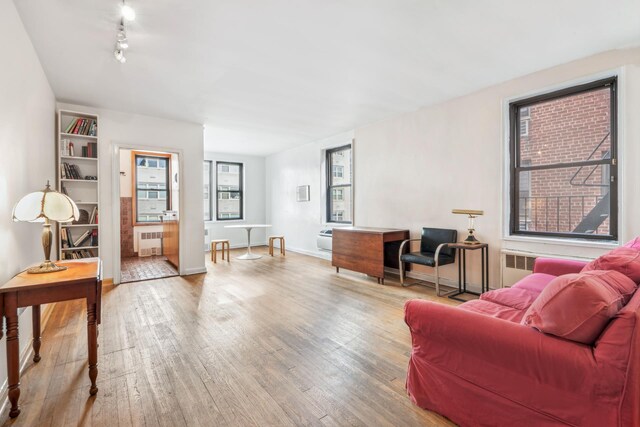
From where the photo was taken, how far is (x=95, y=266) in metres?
2.25

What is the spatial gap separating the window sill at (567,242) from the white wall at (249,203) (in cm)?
619

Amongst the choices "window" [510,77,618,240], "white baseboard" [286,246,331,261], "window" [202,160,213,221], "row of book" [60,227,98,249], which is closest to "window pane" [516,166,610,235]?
"window" [510,77,618,240]

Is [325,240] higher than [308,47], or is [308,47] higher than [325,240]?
[308,47]

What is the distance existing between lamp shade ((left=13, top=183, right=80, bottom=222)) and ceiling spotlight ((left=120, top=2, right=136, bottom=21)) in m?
1.37

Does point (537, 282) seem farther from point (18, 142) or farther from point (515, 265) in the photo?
point (18, 142)

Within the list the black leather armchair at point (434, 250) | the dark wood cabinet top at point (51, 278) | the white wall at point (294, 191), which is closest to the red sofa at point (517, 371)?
the black leather armchair at point (434, 250)

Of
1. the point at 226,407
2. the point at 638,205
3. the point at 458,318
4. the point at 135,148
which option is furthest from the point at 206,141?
the point at 638,205

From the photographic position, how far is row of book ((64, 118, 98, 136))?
13.4 feet

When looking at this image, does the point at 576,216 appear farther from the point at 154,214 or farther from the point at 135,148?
the point at 154,214

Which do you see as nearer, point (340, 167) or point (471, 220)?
point (471, 220)

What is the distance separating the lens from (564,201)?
10.8 ft

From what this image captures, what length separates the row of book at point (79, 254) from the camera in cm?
404

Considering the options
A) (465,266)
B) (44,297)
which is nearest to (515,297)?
(465,266)

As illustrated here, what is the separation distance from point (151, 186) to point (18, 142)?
532 centimetres
